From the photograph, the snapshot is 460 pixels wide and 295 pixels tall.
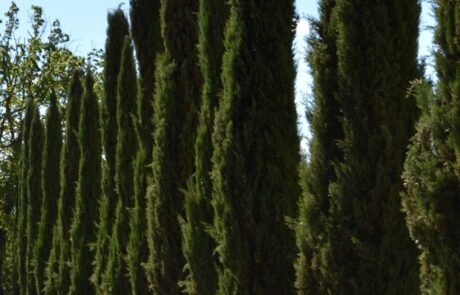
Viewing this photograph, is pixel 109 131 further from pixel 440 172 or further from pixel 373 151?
pixel 440 172

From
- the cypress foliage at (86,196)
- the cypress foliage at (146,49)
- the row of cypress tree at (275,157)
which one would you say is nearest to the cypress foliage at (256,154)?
the row of cypress tree at (275,157)

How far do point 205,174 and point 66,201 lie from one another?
10.1 m

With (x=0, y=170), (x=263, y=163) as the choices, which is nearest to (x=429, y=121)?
(x=263, y=163)

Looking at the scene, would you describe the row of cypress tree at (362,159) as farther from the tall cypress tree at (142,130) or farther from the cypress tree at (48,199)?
the cypress tree at (48,199)

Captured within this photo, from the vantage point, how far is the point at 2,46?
3747 centimetres

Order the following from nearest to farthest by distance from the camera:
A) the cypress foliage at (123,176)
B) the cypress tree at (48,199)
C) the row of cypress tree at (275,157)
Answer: the row of cypress tree at (275,157) → the cypress foliage at (123,176) → the cypress tree at (48,199)

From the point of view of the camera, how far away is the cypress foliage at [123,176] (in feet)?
47.4

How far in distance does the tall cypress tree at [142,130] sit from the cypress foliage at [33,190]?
11004mm

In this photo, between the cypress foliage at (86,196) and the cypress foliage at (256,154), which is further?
the cypress foliage at (86,196)

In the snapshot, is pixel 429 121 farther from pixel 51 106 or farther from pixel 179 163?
pixel 51 106

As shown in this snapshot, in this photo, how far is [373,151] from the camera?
302 inches

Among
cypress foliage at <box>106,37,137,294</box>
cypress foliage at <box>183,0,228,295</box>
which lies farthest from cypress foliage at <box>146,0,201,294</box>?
cypress foliage at <box>106,37,137,294</box>

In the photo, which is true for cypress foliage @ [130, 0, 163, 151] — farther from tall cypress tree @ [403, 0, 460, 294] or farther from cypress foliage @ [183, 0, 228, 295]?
tall cypress tree @ [403, 0, 460, 294]

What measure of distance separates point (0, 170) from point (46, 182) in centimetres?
1478
